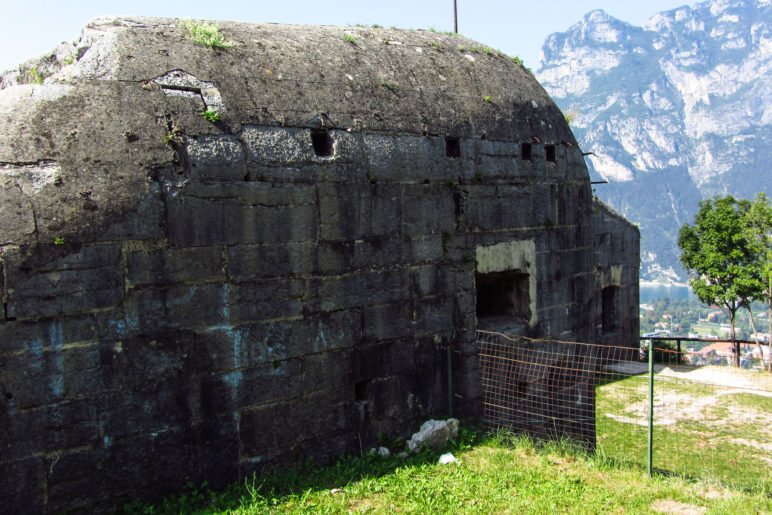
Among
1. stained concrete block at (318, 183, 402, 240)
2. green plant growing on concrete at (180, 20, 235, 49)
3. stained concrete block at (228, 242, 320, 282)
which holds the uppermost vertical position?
green plant growing on concrete at (180, 20, 235, 49)

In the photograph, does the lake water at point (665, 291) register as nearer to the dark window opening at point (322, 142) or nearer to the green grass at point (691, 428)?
the green grass at point (691, 428)

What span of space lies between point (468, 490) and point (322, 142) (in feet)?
10.1

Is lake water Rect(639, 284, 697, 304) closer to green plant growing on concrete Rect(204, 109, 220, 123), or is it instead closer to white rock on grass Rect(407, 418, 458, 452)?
white rock on grass Rect(407, 418, 458, 452)

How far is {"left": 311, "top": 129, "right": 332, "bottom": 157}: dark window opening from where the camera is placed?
197 inches

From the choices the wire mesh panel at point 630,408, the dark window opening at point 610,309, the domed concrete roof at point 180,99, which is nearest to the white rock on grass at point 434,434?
the wire mesh panel at point 630,408

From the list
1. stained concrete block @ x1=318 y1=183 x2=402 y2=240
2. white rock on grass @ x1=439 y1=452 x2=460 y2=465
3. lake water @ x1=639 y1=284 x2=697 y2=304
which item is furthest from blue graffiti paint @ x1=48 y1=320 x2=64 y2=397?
lake water @ x1=639 y1=284 x2=697 y2=304

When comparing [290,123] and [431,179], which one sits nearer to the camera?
[290,123]

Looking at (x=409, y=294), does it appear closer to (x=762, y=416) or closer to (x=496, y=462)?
(x=496, y=462)

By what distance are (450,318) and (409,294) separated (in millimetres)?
595

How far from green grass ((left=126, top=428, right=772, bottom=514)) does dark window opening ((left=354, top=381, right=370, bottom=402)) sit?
0.50 meters

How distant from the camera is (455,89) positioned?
19.7 ft

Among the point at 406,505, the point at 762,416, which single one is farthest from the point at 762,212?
the point at 406,505

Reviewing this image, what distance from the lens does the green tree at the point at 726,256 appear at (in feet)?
58.8

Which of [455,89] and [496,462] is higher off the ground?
[455,89]
